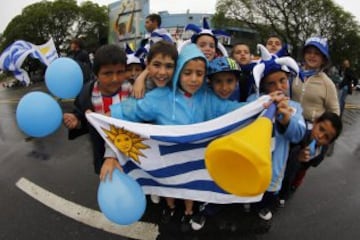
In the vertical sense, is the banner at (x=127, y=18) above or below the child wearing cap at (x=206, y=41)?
above

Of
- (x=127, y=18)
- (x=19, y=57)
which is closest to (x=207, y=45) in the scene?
(x=19, y=57)

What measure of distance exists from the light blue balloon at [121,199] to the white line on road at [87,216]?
709 millimetres

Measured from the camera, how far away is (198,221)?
3160 mm

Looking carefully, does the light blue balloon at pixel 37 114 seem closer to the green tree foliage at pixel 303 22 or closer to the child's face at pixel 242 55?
the child's face at pixel 242 55

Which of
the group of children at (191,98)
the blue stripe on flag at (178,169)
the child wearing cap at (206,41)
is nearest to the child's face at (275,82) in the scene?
the group of children at (191,98)

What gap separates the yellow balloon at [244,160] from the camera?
1.78m

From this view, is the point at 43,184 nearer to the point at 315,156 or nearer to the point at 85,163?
the point at 85,163

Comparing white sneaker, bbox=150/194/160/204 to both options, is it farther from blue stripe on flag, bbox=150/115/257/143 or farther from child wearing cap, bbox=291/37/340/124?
child wearing cap, bbox=291/37/340/124

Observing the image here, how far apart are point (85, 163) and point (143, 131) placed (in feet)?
8.75

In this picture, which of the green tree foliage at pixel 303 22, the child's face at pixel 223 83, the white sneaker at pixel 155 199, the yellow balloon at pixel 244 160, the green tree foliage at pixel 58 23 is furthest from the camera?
the green tree foliage at pixel 58 23

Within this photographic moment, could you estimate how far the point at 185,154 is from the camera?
8.91ft

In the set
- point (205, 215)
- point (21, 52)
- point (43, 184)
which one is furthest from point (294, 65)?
point (21, 52)

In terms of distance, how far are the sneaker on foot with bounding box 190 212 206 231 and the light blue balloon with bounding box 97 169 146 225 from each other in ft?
2.63

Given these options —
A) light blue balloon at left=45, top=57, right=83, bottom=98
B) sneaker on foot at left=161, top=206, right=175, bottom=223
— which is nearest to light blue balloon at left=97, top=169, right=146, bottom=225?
sneaker on foot at left=161, top=206, right=175, bottom=223
